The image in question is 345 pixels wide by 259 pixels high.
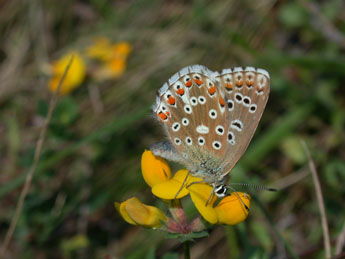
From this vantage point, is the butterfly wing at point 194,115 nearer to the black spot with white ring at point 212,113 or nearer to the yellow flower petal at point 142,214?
the black spot with white ring at point 212,113

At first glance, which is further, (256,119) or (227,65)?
(227,65)

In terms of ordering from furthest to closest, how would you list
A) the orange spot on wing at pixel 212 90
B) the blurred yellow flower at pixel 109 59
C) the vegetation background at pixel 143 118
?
the blurred yellow flower at pixel 109 59 < the vegetation background at pixel 143 118 < the orange spot on wing at pixel 212 90

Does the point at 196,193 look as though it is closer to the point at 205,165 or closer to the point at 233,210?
the point at 233,210

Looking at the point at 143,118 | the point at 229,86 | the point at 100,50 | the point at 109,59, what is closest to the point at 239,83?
the point at 229,86

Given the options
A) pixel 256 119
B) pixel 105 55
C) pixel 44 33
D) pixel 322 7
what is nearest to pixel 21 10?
pixel 44 33

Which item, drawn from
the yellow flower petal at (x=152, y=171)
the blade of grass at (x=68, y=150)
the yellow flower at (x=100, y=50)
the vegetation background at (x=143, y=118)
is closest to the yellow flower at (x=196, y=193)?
the yellow flower petal at (x=152, y=171)

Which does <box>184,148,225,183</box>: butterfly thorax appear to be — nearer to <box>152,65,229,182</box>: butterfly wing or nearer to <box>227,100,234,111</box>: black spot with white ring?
<box>152,65,229,182</box>: butterfly wing

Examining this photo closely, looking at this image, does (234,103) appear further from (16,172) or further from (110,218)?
(16,172)
